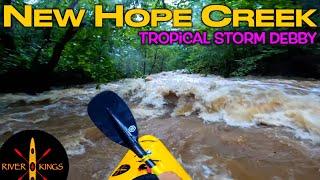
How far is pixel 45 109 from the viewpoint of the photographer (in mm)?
5090

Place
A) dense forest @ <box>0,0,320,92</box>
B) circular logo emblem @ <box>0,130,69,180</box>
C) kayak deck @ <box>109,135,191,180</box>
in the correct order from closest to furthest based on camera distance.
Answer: circular logo emblem @ <box>0,130,69,180</box>, kayak deck @ <box>109,135,191,180</box>, dense forest @ <box>0,0,320,92</box>

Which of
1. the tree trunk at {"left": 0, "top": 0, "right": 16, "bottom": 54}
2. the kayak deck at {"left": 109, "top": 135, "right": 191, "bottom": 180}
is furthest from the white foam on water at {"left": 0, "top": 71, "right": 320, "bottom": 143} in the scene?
the kayak deck at {"left": 109, "top": 135, "right": 191, "bottom": 180}

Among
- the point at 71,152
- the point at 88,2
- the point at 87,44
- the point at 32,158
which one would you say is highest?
the point at 88,2

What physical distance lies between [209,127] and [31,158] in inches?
101

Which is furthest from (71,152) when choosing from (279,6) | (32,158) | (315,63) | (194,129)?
(315,63)

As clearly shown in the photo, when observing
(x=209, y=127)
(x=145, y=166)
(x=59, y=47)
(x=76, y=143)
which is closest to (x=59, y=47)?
(x=59, y=47)

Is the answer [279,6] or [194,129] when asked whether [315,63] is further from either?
[194,129]

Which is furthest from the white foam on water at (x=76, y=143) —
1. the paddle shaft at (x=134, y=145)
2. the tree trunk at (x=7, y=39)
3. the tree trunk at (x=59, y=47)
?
the tree trunk at (x=59, y=47)

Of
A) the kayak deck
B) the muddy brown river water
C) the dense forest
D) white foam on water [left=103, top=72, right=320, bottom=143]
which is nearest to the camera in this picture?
the kayak deck

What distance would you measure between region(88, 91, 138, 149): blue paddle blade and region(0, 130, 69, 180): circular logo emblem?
47 centimetres

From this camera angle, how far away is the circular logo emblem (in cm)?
151

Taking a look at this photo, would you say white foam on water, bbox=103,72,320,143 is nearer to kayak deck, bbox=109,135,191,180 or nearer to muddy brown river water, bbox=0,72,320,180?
muddy brown river water, bbox=0,72,320,180

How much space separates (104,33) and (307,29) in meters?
4.75

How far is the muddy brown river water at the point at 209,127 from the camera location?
2.72 meters
